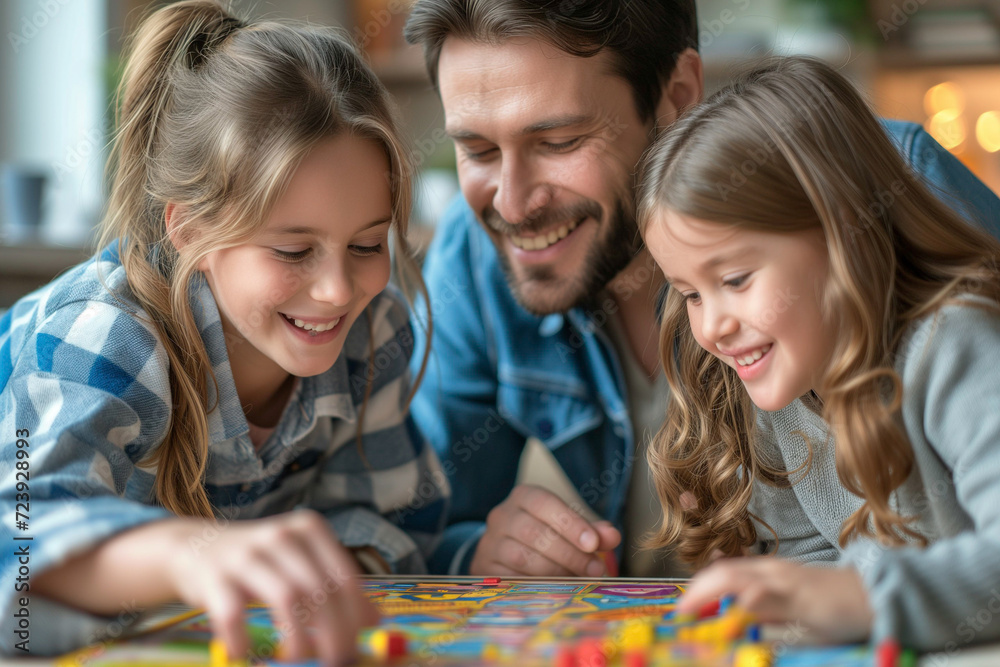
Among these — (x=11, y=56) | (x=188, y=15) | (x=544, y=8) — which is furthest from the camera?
(x=11, y=56)

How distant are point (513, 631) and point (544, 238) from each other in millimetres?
795

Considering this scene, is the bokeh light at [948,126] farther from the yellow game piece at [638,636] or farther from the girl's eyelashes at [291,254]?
the yellow game piece at [638,636]

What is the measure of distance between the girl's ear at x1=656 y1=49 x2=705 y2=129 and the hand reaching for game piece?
1.96 feet

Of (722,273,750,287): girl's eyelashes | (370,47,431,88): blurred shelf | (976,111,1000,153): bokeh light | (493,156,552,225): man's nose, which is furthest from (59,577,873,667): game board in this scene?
(976,111,1000,153): bokeh light

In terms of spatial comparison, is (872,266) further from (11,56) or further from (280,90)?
(11,56)

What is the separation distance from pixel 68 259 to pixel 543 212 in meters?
1.38

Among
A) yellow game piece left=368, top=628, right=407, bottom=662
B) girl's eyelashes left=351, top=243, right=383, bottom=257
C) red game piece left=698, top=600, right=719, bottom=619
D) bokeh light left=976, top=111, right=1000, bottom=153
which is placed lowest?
bokeh light left=976, top=111, right=1000, bottom=153

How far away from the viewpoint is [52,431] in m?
0.82

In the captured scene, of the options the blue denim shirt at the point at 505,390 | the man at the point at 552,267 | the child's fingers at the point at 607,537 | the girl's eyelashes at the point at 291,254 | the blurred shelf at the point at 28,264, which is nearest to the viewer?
the girl's eyelashes at the point at 291,254

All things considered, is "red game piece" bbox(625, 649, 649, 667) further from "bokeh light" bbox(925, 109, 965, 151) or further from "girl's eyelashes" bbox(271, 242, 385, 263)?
"bokeh light" bbox(925, 109, 965, 151)

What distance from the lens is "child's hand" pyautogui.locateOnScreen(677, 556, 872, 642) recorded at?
2.15ft

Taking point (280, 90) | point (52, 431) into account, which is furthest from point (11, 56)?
point (52, 431)

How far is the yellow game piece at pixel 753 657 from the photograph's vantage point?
1.94 ft

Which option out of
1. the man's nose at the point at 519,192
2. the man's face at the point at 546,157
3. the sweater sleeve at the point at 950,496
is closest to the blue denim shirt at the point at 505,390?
the man's face at the point at 546,157
